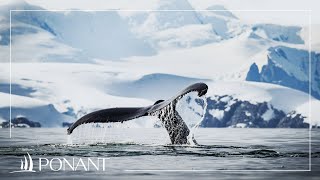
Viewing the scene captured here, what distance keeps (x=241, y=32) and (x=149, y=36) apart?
19.6 metres

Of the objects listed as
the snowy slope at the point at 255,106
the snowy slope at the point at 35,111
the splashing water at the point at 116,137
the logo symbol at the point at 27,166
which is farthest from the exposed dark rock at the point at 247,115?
the logo symbol at the point at 27,166

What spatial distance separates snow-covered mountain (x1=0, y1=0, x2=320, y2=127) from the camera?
84500 millimetres

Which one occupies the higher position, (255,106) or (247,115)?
(255,106)

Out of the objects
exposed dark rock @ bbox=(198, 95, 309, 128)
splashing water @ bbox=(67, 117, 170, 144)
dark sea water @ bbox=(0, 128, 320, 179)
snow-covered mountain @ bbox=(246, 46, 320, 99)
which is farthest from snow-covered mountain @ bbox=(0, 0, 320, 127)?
dark sea water @ bbox=(0, 128, 320, 179)

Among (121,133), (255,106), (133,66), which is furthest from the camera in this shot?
(255,106)

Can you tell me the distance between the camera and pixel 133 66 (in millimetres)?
92500

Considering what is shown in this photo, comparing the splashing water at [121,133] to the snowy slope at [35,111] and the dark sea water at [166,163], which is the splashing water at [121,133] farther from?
the snowy slope at [35,111]

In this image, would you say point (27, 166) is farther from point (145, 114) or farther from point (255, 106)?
point (255, 106)

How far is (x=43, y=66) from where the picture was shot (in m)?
88.6

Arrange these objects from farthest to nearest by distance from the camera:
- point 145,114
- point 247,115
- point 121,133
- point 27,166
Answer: point 247,115 → point 121,133 → point 145,114 → point 27,166

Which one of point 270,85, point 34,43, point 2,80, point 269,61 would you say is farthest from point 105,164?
point 269,61

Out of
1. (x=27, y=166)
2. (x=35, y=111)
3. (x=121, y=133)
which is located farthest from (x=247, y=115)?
(x=27, y=166)

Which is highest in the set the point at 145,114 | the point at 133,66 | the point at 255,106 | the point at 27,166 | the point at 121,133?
the point at 133,66

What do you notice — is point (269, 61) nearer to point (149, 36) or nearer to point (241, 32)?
point (241, 32)
